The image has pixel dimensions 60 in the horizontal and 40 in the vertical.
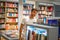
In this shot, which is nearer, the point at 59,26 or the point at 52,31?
the point at 52,31

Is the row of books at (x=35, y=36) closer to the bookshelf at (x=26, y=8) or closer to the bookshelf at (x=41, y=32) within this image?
the bookshelf at (x=41, y=32)

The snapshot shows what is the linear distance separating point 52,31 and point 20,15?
6.84 metres

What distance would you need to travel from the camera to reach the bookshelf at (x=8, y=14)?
30.7 ft

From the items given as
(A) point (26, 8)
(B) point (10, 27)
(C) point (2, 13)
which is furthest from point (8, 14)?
(A) point (26, 8)

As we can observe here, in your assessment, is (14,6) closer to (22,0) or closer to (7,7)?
(7,7)

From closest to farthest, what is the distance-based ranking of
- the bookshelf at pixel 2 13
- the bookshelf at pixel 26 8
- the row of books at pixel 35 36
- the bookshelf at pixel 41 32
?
the bookshelf at pixel 41 32 < the row of books at pixel 35 36 < the bookshelf at pixel 2 13 < the bookshelf at pixel 26 8

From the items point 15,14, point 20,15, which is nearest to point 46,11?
point 15,14

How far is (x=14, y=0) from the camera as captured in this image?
362 inches

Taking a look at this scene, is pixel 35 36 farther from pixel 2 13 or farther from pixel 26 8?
pixel 26 8

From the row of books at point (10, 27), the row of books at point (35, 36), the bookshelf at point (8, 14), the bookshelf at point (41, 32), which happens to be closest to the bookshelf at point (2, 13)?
the bookshelf at point (8, 14)

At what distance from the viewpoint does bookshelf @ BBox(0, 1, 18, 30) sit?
30.7 ft

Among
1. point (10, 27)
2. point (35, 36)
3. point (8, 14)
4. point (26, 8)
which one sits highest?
point (26, 8)

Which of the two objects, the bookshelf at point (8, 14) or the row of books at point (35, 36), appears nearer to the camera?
the row of books at point (35, 36)

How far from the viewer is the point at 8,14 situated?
31.2 ft
